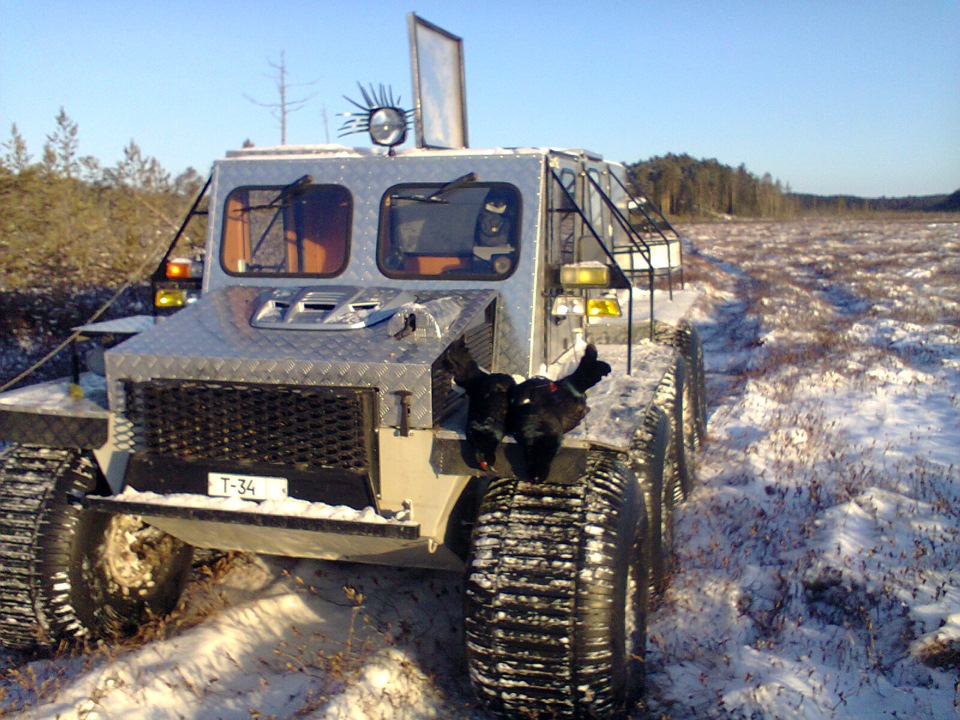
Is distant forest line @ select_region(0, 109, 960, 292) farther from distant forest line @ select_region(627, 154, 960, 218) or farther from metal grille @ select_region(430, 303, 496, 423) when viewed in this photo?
distant forest line @ select_region(627, 154, 960, 218)

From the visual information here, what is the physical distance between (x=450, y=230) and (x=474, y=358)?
0.90 meters

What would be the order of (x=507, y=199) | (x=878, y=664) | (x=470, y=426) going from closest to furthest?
(x=470, y=426)
(x=878, y=664)
(x=507, y=199)

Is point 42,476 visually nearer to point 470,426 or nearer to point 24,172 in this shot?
point 470,426

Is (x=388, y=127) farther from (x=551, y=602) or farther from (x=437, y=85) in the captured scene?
(x=551, y=602)

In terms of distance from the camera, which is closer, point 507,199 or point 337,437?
point 337,437

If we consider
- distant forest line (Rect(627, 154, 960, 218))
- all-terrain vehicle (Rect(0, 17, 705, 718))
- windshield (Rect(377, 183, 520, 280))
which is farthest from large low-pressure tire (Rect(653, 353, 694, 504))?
distant forest line (Rect(627, 154, 960, 218))

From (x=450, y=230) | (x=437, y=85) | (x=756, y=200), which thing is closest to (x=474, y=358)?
(x=450, y=230)

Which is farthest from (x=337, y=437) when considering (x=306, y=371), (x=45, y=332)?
(x=45, y=332)

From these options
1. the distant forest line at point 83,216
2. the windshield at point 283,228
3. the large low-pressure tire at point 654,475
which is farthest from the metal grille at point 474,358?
the distant forest line at point 83,216

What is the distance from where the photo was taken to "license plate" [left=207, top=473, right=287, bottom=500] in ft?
10.7

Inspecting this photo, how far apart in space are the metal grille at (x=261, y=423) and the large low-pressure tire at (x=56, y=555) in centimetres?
64

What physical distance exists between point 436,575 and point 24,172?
9.46 m

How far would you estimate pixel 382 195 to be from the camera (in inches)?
175

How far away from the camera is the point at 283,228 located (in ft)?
15.3
